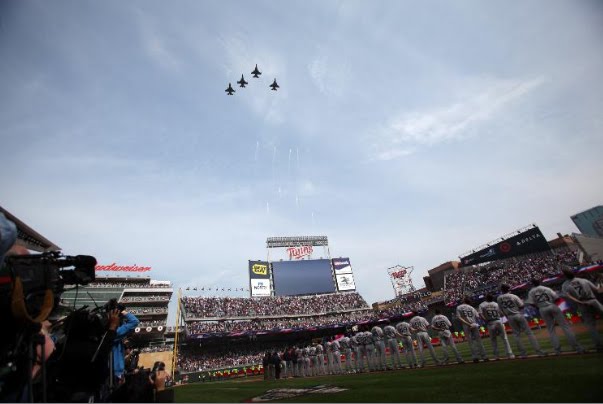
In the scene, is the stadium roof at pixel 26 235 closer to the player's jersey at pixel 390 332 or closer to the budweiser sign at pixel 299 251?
the player's jersey at pixel 390 332

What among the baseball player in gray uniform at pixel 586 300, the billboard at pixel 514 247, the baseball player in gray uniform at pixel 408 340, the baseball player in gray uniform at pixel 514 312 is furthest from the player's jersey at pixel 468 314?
the billboard at pixel 514 247

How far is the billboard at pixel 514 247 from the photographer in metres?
42.0

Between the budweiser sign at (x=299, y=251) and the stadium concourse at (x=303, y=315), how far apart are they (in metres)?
8.18

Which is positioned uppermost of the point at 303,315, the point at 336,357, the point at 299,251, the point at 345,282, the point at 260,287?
the point at 299,251

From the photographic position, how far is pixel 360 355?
15.3m

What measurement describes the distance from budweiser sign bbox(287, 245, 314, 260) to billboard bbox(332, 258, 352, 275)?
5.83 meters

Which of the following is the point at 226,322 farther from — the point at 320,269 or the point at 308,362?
the point at 308,362

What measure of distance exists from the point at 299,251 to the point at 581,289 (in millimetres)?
55559

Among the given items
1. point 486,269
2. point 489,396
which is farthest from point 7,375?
point 486,269

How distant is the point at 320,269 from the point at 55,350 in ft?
178

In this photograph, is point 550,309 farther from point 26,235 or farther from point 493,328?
point 26,235

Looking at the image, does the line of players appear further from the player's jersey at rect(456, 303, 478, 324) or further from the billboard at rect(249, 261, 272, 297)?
the billboard at rect(249, 261, 272, 297)

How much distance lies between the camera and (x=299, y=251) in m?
62.1

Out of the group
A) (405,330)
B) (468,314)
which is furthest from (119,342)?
(405,330)
